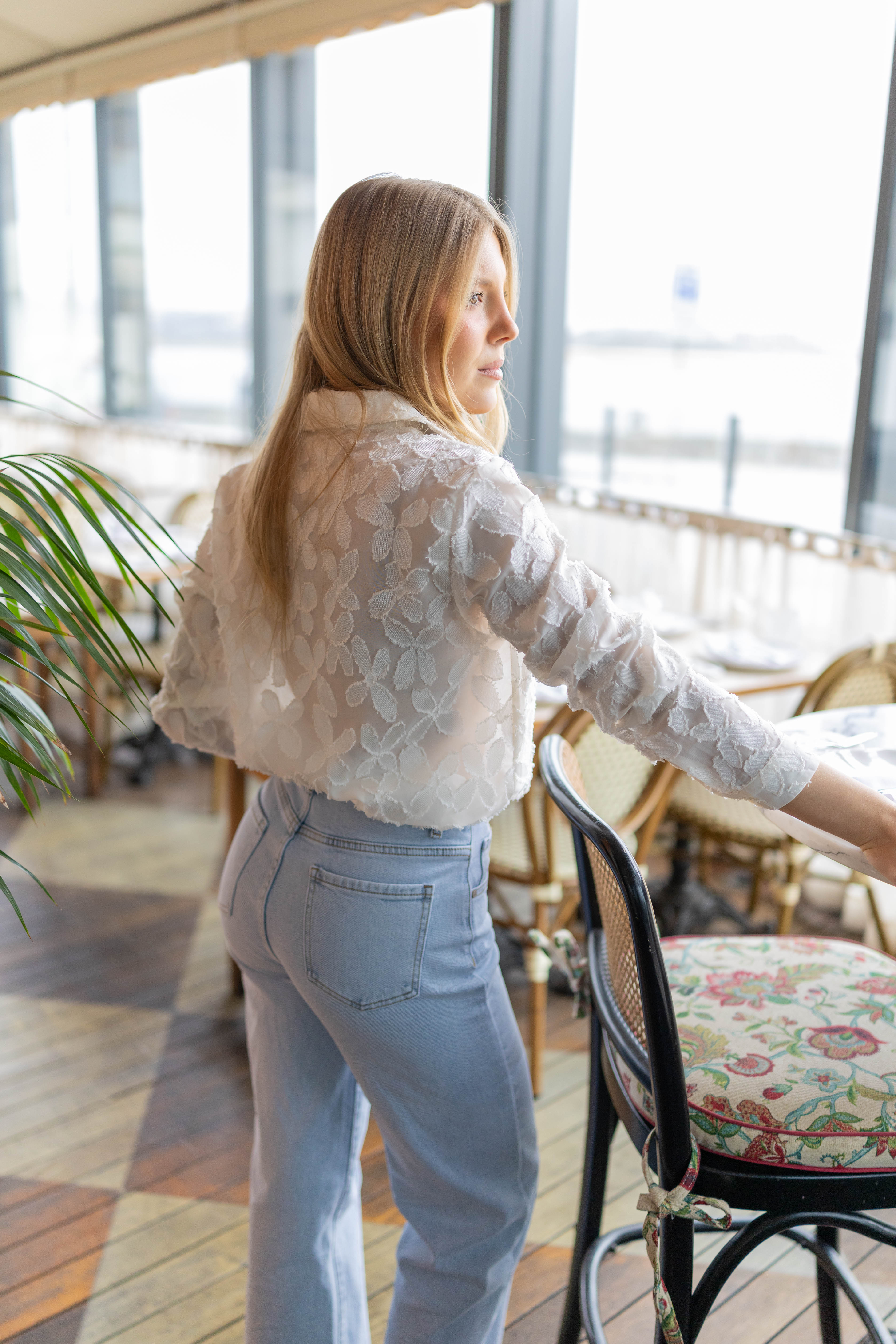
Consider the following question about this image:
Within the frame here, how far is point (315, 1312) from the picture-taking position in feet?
4.00

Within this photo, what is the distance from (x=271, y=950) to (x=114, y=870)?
2150 millimetres

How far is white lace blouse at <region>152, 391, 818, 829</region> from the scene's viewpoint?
0.91 meters

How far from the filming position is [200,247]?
19.2ft

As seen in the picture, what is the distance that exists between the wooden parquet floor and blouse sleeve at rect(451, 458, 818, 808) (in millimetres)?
1077

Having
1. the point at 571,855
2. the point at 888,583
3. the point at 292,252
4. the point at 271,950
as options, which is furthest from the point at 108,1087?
the point at 292,252

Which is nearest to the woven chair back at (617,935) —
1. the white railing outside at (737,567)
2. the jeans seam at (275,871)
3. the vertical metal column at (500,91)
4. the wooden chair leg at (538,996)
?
the jeans seam at (275,871)

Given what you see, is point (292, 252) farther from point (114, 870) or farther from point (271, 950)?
point (271, 950)

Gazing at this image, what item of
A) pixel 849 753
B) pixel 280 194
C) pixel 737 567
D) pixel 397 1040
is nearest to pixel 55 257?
pixel 280 194

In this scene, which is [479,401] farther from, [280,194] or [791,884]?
[280,194]

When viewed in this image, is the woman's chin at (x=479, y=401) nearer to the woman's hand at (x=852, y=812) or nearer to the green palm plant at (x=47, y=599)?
the green palm plant at (x=47, y=599)

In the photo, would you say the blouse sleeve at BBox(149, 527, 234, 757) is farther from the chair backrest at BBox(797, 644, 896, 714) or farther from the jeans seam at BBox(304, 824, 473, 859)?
the chair backrest at BBox(797, 644, 896, 714)

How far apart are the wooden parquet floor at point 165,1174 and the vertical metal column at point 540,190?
2261 millimetres

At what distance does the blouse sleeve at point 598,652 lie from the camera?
2.95 feet

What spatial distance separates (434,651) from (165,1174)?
52.6 inches
